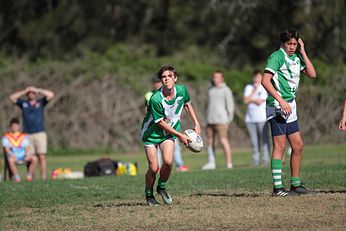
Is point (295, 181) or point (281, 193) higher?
point (295, 181)

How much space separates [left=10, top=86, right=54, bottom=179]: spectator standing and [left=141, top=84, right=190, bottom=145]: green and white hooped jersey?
30.4ft

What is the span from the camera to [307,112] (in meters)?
29.8

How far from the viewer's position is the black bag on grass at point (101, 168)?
19438mm

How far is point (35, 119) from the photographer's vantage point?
2041 cm

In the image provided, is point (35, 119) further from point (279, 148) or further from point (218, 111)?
point (279, 148)

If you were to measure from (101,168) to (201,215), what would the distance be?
31.7 feet

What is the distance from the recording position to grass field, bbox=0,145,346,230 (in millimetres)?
9430

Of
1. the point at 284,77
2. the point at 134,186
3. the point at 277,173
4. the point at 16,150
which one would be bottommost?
the point at 134,186

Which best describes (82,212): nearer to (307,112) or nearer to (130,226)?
(130,226)

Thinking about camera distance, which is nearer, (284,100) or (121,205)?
(284,100)

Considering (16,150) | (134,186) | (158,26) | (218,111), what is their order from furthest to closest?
(158,26), (218,111), (16,150), (134,186)

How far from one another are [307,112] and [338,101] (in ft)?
3.75

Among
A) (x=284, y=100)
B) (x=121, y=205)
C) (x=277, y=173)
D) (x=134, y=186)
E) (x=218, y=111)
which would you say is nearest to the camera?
(x=284, y=100)

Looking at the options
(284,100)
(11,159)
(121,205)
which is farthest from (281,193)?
(11,159)
